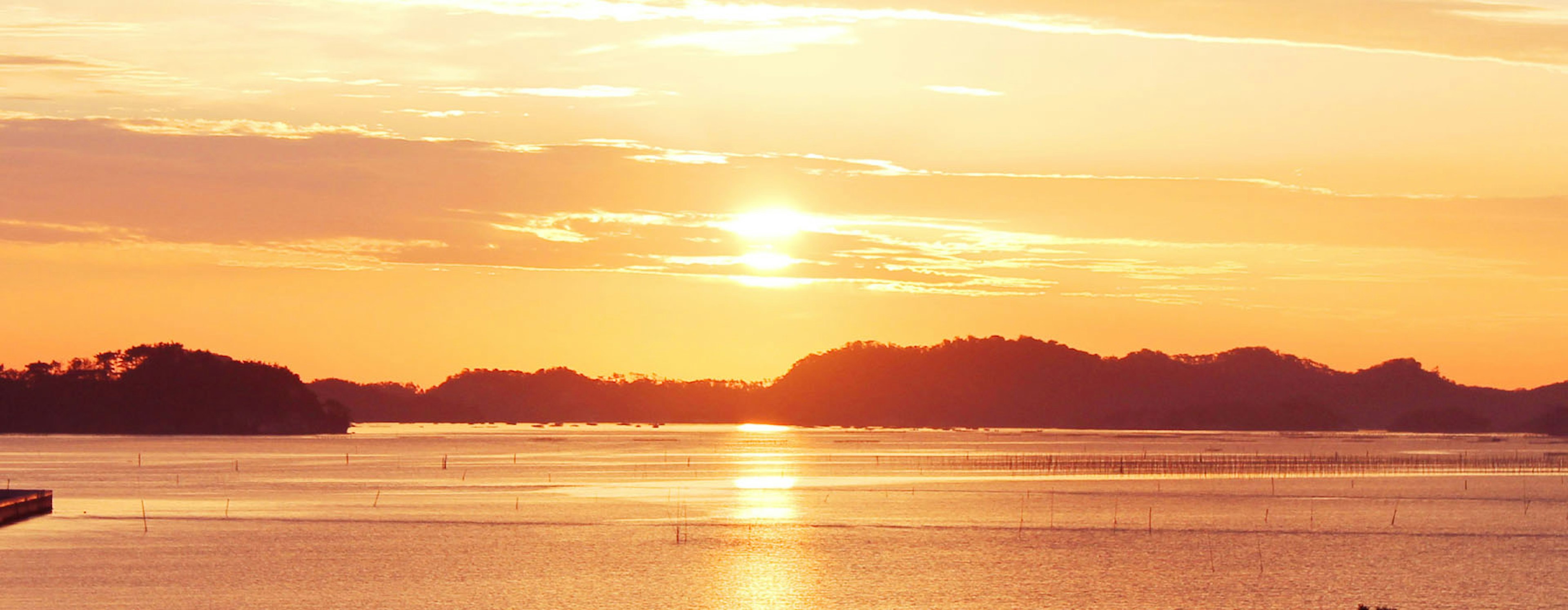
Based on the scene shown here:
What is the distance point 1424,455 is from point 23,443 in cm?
14065

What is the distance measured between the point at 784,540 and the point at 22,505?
2704 centimetres

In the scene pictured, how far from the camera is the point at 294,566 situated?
4275cm

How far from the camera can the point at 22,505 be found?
180 feet

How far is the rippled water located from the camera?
3781 centimetres

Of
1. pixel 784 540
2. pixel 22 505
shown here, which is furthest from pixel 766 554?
pixel 22 505

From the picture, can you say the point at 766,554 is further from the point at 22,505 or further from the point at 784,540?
the point at 22,505

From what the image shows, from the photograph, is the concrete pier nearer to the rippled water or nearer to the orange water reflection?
the rippled water

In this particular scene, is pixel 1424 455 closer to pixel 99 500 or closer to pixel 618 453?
pixel 618 453

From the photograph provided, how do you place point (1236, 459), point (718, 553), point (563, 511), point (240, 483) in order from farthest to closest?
1. point (1236, 459)
2. point (240, 483)
3. point (563, 511)
4. point (718, 553)

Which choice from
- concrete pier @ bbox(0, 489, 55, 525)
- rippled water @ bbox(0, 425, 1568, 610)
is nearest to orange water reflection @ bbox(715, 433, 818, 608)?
rippled water @ bbox(0, 425, 1568, 610)

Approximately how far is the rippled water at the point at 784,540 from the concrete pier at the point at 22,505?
0.86 m

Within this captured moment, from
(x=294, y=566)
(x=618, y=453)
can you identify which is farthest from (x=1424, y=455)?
(x=294, y=566)

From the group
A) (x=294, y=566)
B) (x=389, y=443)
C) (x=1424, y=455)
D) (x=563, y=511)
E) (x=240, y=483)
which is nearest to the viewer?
(x=294, y=566)

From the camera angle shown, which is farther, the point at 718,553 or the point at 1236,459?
the point at 1236,459
